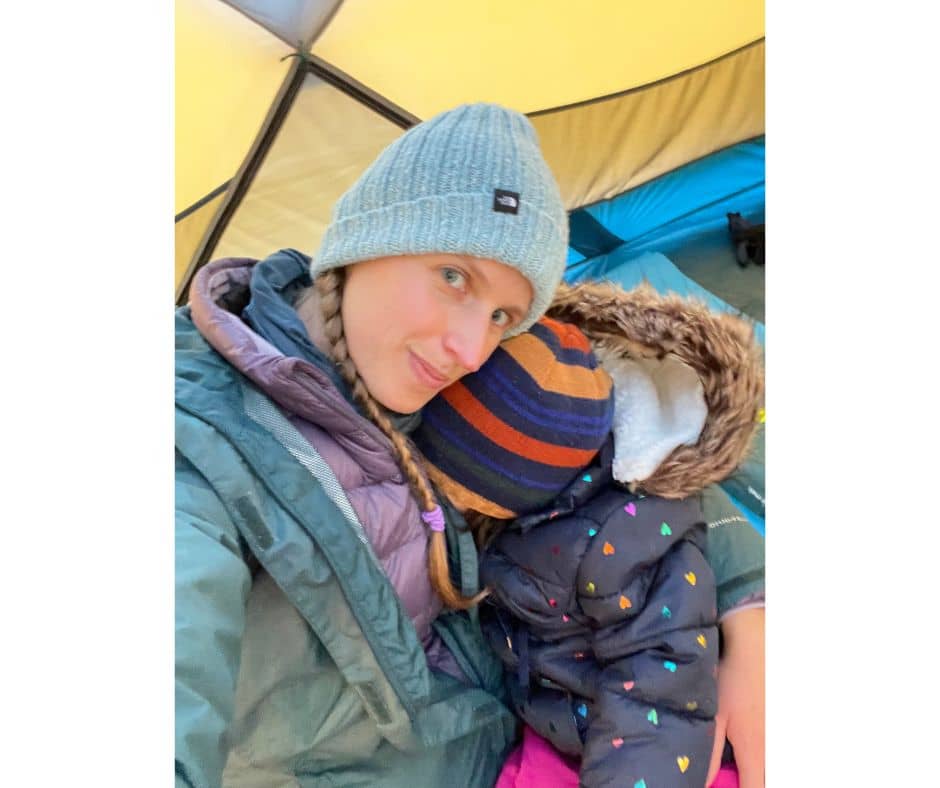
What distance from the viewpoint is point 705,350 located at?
706mm

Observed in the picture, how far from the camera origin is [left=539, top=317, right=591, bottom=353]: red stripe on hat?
696 mm

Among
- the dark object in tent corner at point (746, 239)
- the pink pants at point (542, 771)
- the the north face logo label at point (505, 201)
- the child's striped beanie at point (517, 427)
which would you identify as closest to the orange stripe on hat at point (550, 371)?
the child's striped beanie at point (517, 427)

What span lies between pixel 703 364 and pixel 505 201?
0.86 ft

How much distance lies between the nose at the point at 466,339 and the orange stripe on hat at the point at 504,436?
54mm

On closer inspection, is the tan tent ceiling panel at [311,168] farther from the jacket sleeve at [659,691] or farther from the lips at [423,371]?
the jacket sleeve at [659,691]

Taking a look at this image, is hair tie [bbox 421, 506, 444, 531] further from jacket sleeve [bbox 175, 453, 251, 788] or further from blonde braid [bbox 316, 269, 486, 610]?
jacket sleeve [bbox 175, 453, 251, 788]

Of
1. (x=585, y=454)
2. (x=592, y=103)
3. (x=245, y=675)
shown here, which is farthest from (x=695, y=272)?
(x=245, y=675)

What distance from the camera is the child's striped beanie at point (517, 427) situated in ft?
2.13
